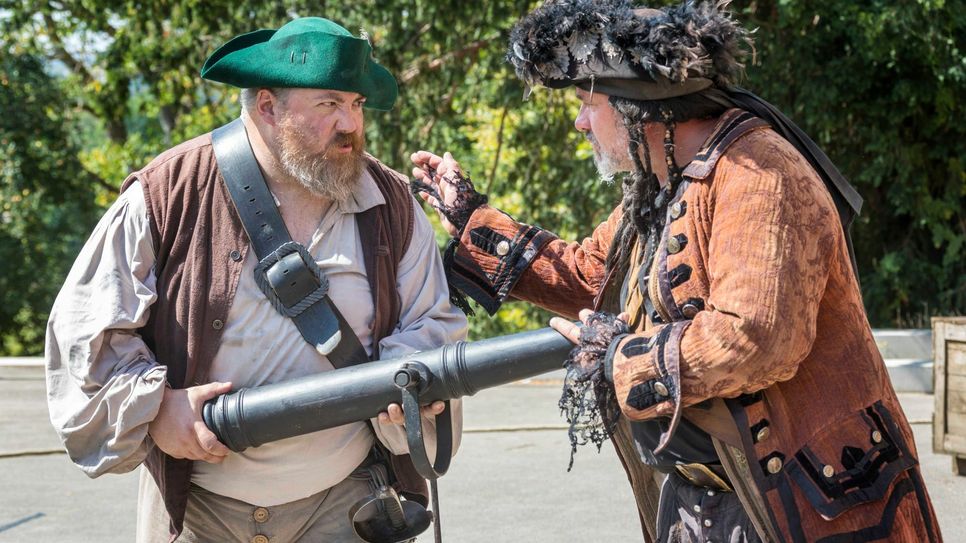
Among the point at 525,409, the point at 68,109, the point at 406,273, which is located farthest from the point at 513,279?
the point at 68,109

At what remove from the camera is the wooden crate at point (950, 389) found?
20.3ft

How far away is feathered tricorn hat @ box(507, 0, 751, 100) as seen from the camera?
2.57m

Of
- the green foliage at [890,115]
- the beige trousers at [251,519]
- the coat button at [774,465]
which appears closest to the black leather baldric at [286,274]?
the beige trousers at [251,519]

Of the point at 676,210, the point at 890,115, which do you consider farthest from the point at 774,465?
the point at 890,115

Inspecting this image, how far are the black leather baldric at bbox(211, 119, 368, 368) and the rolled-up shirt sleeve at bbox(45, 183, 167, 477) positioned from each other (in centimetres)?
25

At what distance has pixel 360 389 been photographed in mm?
2738

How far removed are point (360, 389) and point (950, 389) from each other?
14.7 ft

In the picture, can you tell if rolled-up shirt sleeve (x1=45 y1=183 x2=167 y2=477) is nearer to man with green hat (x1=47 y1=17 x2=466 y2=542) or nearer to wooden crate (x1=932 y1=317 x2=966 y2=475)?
man with green hat (x1=47 y1=17 x2=466 y2=542)

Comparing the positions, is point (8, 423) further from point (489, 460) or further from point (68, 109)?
point (68, 109)

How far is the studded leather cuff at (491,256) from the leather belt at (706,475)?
0.82 m

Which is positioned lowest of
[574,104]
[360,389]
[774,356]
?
[574,104]

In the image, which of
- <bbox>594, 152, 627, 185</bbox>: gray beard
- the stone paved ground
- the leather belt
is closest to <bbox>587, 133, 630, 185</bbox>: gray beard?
<bbox>594, 152, 627, 185</bbox>: gray beard

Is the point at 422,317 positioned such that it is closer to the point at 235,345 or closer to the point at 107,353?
the point at 235,345

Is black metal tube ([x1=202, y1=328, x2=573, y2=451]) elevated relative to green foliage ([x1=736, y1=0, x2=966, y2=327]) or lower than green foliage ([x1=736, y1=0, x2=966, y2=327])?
elevated
